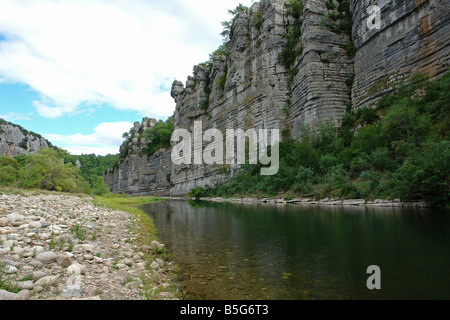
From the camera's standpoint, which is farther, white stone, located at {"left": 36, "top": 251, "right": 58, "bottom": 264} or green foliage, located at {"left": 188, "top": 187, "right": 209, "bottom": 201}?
green foliage, located at {"left": 188, "top": 187, "right": 209, "bottom": 201}

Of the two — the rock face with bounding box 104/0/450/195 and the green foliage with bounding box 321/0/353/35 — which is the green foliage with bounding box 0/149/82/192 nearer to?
the rock face with bounding box 104/0/450/195

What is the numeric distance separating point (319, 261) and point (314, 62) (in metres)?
28.7

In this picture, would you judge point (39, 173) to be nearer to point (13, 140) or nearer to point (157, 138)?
point (157, 138)

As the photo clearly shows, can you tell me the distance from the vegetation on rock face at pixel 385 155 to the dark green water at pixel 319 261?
345cm

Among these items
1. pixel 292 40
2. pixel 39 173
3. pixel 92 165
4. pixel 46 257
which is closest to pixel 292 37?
pixel 292 40

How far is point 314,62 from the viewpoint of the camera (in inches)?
1155

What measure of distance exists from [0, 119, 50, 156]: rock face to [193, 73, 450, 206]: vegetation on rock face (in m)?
65.6

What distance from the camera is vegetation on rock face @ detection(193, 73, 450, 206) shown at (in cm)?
1142

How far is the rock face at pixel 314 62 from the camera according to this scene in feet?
68.5

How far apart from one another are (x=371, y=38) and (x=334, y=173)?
15.5 metres

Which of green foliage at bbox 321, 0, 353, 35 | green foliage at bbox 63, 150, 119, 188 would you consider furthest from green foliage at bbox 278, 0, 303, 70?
green foliage at bbox 63, 150, 119, 188

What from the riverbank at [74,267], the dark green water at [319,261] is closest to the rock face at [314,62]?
the dark green water at [319,261]

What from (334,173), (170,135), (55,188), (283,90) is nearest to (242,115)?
(283,90)
